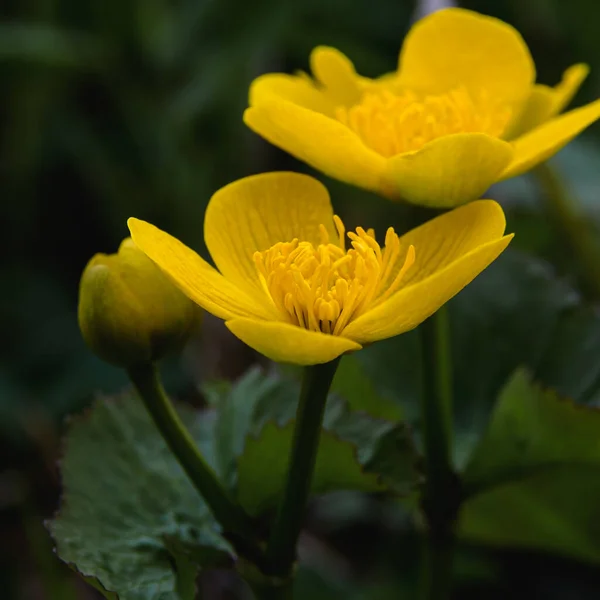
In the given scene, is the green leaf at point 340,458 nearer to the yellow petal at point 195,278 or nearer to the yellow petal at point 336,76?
the yellow petal at point 195,278

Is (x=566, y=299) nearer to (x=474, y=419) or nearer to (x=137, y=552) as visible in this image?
(x=474, y=419)

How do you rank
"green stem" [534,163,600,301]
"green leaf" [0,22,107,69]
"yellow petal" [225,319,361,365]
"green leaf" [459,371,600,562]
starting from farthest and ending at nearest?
"green leaf" [0,22,107,69] < "green stem" [534,163,600,301] < "green leaf" [459,371,600,562] < "yellow petal" [225,319,361,365]

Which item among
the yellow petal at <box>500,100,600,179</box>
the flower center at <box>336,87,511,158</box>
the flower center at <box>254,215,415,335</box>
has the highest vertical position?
the flower center at <box>336,87,511,158</box>

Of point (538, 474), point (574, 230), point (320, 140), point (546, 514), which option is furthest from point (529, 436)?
point (574, 230)

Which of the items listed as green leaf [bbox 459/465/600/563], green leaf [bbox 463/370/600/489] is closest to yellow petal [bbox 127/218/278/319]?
green leaf [bbox 463/370/600/489]

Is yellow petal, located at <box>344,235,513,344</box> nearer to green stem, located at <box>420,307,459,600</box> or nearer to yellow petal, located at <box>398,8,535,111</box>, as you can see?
green stem, located at <box>420,307,459,600</box>

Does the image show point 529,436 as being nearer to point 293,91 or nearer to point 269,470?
point 269,470
